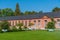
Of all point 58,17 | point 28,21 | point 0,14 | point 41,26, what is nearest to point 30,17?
point 28,21

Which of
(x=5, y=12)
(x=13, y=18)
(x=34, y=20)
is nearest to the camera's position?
(x=34, y=20)

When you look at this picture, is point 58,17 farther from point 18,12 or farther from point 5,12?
point 5,12

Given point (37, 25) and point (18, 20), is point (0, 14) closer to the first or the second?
point (18, 20)

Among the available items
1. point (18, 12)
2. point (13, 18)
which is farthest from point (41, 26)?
point (18, 12)

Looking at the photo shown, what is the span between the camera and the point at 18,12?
83.2 m

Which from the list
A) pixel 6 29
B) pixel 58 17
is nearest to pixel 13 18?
pixel 58 17

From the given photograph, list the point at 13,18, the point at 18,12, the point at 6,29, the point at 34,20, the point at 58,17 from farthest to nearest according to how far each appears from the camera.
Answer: the point at 18,12 < the point at 13,18 < the point at 34,20 < the point at 58,17 < the point at 6,29

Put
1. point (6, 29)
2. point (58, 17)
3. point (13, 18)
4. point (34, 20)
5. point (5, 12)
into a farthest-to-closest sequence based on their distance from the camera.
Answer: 1. point (5, 12)
2. point (13, 18)
3. point (34, 20)
4. point (58, 17)
5. point (6, 29)

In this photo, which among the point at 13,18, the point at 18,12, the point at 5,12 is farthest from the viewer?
the point at 5,12

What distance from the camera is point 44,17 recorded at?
65.1 meters

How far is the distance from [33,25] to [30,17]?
4353 mm

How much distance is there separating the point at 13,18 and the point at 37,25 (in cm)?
1154

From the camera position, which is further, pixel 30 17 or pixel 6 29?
pixel 30 17

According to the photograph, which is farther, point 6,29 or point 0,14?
point 0,14
